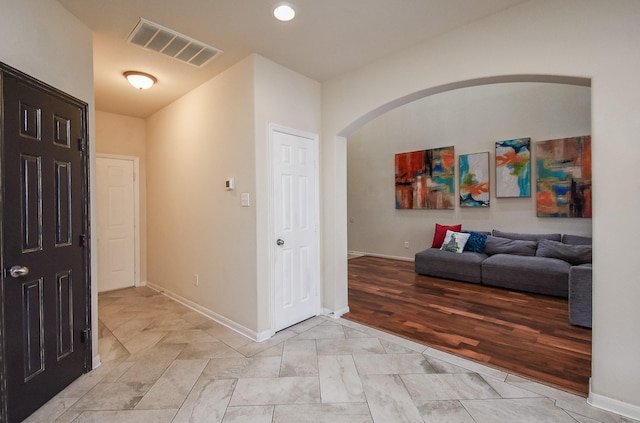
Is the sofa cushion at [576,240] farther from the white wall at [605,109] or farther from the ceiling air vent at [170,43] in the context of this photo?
the ceiling air vent at [170,43]

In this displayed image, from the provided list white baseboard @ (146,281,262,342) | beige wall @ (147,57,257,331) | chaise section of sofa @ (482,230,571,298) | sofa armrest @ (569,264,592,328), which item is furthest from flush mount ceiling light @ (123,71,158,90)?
chaise section of sofa @ (482,230,571,298)

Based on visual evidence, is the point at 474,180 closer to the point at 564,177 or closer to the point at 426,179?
the point at 426,179

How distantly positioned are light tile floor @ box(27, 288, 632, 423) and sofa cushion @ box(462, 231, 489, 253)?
3.26 metres

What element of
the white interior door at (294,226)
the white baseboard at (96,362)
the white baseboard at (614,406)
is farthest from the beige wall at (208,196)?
the white baseboard at (614,406)

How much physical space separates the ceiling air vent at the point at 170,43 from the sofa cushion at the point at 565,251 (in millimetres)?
5309

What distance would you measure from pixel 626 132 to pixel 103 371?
4.05 metres

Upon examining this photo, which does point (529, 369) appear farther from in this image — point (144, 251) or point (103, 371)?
point (144, 251)

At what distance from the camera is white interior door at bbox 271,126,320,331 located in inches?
121

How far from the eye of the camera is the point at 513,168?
5.46 metres

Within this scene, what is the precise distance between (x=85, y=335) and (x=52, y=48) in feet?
7.07

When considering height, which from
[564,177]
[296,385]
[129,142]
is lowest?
[296,385]

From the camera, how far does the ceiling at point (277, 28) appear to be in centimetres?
221

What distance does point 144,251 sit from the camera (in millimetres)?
4945

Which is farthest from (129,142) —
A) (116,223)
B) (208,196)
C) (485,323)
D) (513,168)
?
(513,168)
